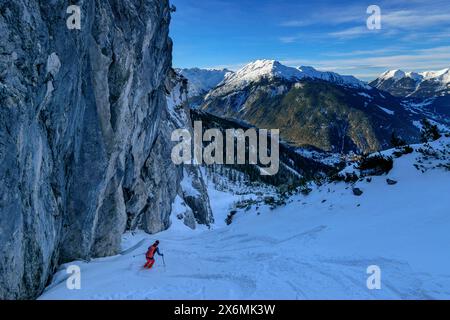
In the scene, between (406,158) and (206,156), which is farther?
(206,156)

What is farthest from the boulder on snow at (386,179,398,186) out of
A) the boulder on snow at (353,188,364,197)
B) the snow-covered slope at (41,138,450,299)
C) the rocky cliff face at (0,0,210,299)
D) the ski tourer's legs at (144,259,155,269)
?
the rocky cliff face at (0,0,210,299)

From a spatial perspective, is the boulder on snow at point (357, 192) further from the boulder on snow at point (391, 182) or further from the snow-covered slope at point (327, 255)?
the boulder on snow at point (391, 182)

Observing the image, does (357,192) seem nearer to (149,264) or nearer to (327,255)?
(327,255)

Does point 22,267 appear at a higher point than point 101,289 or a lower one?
higher

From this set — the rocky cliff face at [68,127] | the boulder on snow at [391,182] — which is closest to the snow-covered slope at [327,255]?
the boulder on snow at [391,182]

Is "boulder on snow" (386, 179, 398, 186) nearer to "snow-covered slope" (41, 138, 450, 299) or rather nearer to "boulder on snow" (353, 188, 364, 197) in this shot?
"snow-covered slope" (41, 138, 450, 299)
